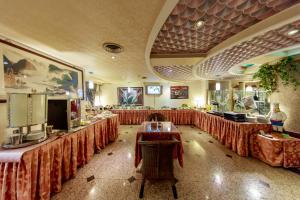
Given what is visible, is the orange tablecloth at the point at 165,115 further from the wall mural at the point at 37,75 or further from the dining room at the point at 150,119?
the wall mural at the point at 37,75

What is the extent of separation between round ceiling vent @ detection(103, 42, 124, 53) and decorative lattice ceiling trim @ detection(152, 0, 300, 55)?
2.65 feet

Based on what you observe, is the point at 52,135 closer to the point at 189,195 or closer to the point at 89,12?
the point at 89,12

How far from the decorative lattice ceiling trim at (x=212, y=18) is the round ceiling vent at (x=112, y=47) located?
81 cm

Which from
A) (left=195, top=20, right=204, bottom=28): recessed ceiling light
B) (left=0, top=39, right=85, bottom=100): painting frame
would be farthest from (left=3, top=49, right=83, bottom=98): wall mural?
(left=195, top=20, right=204, bottom=28): recessed ceiling light

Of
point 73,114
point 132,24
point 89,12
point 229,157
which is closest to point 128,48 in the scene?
point 132,24

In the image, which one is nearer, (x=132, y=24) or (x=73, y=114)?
(x=132, y=24)

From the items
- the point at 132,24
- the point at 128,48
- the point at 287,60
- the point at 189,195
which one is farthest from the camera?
the point at 287,60

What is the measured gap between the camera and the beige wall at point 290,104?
9.44 feet

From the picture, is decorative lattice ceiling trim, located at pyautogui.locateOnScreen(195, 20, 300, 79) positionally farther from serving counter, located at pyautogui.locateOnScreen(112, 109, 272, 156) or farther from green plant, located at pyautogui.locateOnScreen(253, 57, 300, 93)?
serving counter, located at pyautogui.locateOnScreen(112, 109, 272, 156)

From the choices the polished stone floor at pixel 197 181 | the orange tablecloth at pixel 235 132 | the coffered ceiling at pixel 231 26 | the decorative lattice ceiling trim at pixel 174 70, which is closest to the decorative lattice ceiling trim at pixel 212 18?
the coffered ceiling at pixel 231 26

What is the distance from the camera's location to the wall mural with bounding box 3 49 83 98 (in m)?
2.13

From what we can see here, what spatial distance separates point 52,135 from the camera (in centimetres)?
207

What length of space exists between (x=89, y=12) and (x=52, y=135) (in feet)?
6.51

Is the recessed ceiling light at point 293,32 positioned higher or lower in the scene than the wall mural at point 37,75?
higher
